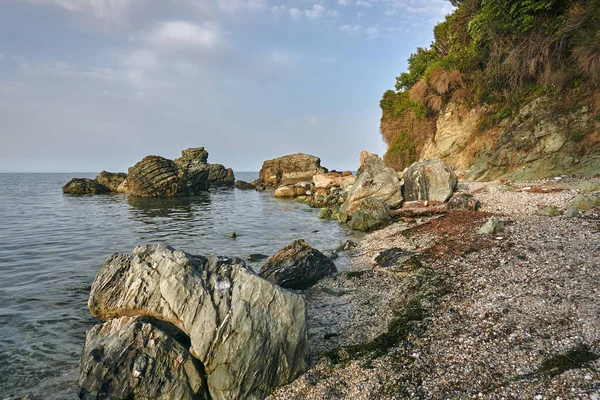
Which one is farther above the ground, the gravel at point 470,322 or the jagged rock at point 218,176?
the jagged rock at point 218,176

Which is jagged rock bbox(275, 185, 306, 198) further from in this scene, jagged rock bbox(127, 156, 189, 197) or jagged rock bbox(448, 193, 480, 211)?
jagged rock bbox(448, 193, 480, 211)

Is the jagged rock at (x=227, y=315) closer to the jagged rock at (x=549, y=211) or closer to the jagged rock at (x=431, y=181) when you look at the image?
the jagged rock at (x=549, y=211)

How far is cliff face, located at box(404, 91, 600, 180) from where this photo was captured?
17906 mm

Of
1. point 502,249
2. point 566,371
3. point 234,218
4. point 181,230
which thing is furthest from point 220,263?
point 234,218

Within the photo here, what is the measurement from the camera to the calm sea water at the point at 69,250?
6.14 m

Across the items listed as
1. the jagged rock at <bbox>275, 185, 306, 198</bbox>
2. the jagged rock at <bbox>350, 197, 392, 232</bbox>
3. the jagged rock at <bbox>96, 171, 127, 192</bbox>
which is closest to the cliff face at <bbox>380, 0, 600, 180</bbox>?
the jagged rock at <bbox>350, 197, 392, 232</bbox>

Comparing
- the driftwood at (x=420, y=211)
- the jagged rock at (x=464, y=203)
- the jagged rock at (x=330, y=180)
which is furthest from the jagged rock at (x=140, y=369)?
the jagged rock at (x=330, y=180)

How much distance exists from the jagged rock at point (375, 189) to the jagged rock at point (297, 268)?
10.1m

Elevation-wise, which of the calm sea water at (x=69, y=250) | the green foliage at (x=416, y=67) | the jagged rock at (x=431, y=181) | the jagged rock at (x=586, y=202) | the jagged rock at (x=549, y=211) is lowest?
the calm sea water at (x=69, y=250)

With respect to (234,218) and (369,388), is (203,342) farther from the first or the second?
(234,218)

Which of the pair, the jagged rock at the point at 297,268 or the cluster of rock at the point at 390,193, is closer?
the jagged rock at the point at 297,268

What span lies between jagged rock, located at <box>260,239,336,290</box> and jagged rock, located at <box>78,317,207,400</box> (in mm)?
4691

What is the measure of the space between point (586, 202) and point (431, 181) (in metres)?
7.56

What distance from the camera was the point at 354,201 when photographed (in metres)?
20.9
